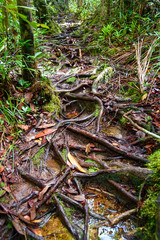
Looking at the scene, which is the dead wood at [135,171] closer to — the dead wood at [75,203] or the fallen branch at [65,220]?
the dead wood at [75,203]

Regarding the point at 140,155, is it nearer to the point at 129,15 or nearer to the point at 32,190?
the point at 32,190

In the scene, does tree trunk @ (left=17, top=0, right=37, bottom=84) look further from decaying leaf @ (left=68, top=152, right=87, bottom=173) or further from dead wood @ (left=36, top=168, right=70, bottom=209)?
dead wood @ (left=36, top=168, right=70, bottom=209)

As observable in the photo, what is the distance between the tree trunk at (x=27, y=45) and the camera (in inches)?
119

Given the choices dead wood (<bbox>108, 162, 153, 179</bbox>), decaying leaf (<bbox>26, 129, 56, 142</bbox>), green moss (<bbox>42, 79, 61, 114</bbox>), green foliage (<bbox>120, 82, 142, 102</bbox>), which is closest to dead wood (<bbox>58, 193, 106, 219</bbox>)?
dead wood (<bbox>108, 162, 153, 179</bbox>)

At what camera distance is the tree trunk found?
303 centimetres

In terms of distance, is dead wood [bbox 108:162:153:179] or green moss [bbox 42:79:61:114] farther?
green moss [bbox 42:79:61:114]

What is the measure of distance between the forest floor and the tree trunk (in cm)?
42

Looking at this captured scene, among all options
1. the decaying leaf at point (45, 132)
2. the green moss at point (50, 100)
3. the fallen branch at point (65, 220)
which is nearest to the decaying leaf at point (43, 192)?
the fallen branch at point (65, 220)

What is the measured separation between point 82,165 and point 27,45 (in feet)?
8.43

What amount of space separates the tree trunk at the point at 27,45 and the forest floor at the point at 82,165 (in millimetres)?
417

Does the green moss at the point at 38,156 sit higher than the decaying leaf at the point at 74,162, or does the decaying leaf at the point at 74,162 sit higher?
the green moss at the point at 38,156

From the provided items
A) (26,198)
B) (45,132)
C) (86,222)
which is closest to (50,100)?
(45,132)

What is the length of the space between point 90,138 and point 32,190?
1393 mm

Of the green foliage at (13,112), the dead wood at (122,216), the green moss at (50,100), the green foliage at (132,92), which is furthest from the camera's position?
the green foliage at (132,92)
